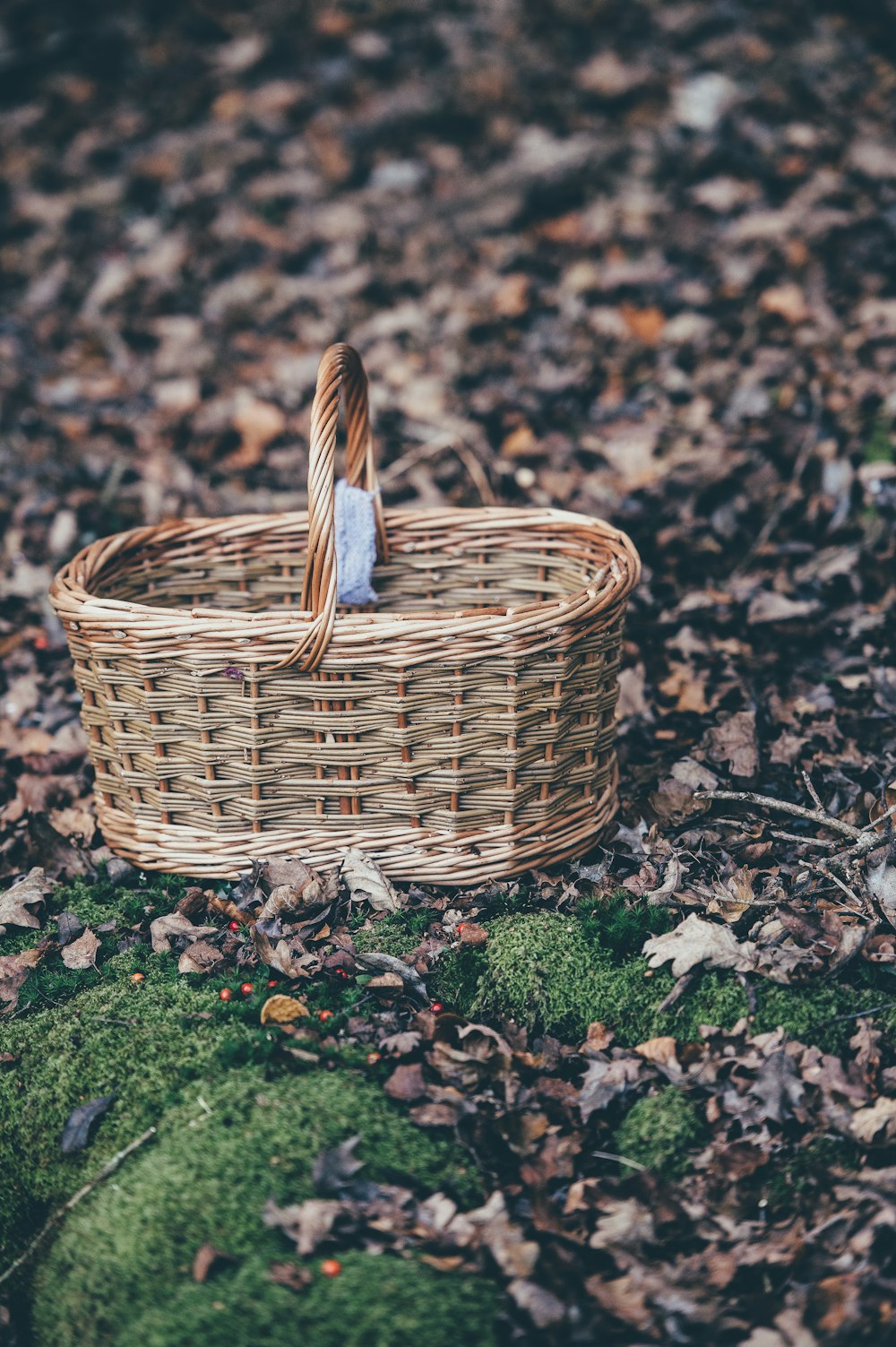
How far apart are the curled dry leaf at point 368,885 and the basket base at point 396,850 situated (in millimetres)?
28

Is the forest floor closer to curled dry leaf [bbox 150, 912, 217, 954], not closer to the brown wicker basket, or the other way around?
curled dry leaf [bbox 150, 912, 217, 954]

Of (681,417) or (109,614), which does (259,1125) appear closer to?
(109,614)

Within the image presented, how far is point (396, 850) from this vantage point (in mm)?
2656

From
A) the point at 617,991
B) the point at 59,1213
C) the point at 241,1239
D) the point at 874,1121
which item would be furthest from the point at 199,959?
the point at 874,1121

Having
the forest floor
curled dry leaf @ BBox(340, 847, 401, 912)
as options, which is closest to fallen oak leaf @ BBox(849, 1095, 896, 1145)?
the forest floor

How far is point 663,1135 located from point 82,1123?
1.15 metres

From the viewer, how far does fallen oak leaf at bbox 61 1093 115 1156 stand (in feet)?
6.83

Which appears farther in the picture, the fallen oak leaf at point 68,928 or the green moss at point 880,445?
the green moss at point 880,445

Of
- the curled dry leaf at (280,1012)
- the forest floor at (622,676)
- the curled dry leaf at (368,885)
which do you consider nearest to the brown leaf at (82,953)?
the forest floor at (622,676)

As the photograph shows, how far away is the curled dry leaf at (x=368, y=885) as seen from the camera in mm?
2609

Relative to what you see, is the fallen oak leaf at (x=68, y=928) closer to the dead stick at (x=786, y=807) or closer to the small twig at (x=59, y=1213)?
the small twig at (x=59, y=1213)

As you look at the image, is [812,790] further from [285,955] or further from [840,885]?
[285,955]

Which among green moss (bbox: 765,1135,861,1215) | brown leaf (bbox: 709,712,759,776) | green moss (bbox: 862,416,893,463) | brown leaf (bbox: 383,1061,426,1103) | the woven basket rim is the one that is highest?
the woven basket rim

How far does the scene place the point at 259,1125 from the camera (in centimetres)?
201
